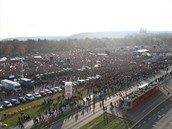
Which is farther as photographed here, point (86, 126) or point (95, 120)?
point (95, 120)

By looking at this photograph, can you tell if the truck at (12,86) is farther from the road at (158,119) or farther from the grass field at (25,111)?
the road at (158,119)

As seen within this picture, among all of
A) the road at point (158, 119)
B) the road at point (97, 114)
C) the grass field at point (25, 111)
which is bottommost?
the road at point (158, 119)

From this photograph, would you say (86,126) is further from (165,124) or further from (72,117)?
(165,124)

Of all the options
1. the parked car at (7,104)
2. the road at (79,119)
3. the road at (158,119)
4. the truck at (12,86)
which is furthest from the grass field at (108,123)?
the truck at (12,86)

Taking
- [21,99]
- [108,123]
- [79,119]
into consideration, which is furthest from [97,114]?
[21,99]

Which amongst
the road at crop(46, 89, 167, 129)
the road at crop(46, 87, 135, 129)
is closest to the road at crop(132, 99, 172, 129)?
the road at crop(46, 89, 167, 129)

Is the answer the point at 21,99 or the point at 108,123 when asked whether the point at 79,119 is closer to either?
the point at 108,123

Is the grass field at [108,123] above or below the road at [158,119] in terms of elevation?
above

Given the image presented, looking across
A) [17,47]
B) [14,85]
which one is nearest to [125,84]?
[14,85]
